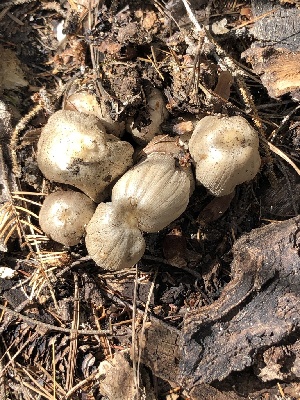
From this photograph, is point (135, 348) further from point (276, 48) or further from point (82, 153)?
point (276, 48)

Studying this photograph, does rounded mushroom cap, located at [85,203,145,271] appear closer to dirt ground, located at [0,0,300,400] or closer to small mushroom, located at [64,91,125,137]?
dirt ground, located at [0,0,300,400]

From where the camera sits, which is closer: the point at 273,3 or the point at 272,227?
the point at 272,227

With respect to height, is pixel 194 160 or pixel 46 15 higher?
pixel 46 15

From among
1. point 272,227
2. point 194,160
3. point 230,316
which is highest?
point 194,160

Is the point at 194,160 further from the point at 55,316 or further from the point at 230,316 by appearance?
the point at 55,316

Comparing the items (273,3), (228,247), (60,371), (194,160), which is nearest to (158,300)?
(228,247)

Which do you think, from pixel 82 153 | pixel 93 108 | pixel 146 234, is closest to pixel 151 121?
pixel 93 108

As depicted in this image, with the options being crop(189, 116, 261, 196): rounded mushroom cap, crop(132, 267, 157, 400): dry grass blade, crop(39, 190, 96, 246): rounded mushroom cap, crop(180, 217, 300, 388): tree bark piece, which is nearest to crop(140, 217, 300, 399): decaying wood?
crop(180, 217, 300, 388): tree bark piece
